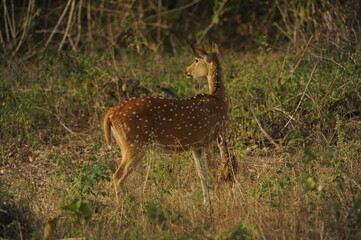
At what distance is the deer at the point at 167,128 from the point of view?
20.1 feet

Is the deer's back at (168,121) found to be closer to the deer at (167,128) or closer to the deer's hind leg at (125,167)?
the deer at (167,128)

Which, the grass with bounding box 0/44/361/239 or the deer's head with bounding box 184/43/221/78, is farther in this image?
the deer's head with bounding box 184/43/221/78

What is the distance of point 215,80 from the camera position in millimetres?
7145

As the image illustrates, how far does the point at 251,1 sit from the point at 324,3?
12.3ft

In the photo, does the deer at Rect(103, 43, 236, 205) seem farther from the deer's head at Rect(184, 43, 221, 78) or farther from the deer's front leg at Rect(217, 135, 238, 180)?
the deer's head at Rect(184, 43, 221, 78)

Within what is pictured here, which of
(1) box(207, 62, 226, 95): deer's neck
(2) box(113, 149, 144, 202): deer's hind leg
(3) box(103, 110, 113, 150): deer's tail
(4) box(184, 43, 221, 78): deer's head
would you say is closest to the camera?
(2) box(113, 149, 144, 202): deer's hind leg

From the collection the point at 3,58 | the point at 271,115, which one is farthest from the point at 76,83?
the point at 271,115

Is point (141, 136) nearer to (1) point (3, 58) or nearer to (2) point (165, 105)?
(2) point (165, 105)

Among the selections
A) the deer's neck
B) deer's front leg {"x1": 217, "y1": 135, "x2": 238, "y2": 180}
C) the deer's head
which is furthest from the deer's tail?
the deer's head

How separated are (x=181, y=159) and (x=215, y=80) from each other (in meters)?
0.98

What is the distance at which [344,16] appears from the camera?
9.62 meters

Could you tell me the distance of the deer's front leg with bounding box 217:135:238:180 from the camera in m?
6.14

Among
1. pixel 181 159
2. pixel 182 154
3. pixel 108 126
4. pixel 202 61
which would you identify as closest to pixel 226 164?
→ pixel 181 159

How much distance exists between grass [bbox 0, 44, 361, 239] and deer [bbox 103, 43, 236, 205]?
7.9 inches
